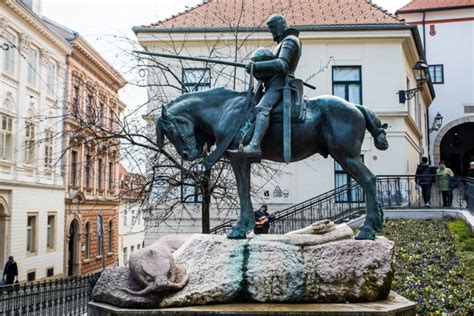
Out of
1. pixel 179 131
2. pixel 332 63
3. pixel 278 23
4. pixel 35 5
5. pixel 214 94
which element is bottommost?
pixel 179 131

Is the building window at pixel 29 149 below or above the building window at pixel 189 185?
above

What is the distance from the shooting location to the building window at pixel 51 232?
32.8 meters

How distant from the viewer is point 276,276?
5230 millimetres

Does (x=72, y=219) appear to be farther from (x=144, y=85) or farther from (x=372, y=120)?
(x=372, y=120)

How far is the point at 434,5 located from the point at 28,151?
107ft

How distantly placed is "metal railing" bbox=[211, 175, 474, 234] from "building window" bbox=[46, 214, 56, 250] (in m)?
16.5

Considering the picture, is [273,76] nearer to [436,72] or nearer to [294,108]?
[294,108]

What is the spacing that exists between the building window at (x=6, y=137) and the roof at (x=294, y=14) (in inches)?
383

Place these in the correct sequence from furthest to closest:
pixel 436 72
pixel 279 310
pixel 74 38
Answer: pixel 436 72, pixel 74 38, pixel 279 310

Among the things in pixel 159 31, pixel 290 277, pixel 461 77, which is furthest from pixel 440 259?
pixel 461 77

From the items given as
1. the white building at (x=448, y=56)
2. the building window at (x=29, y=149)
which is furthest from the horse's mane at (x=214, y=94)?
the white building at (x=448, y=56)

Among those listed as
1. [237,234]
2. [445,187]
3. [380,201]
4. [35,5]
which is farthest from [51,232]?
[237,234]

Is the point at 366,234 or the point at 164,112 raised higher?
the point at 164,112

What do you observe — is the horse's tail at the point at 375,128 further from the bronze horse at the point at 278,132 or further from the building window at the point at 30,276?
the building window at the point at 30,276
